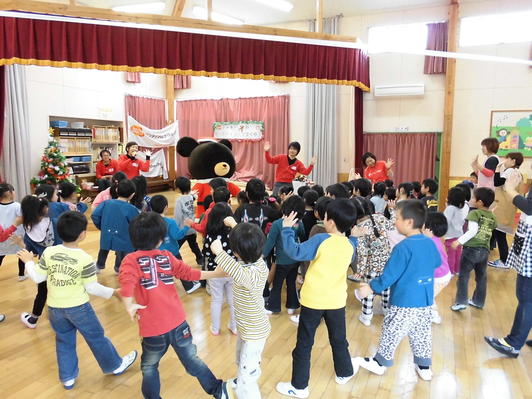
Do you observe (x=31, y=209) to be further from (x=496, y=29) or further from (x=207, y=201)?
(x=496, y=29)

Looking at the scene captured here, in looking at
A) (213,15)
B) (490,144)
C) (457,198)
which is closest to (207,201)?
(457,198)

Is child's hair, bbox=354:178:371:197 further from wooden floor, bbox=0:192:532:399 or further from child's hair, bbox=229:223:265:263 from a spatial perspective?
child's hair, bbox=229:223:265:263

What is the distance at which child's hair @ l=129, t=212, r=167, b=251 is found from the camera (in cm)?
171

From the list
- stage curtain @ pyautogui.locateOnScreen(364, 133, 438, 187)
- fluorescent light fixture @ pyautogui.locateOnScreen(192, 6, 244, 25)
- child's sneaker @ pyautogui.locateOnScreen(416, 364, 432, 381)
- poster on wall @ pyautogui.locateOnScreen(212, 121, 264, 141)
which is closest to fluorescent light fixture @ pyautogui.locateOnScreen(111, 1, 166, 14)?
fluorescent light fixture @ pyautogui.locateOnScreen(192, 6, 244, 25)

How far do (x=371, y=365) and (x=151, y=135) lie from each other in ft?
26.5

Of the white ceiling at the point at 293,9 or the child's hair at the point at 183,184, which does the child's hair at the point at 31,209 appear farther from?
the white ceiling at the point at 293,9

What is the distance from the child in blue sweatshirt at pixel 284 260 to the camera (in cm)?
267

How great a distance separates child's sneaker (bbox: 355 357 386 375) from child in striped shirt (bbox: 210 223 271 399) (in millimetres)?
808

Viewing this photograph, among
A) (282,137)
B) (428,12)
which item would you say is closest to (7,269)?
(282,137)

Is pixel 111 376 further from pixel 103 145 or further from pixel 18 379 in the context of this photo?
pixel 103 145

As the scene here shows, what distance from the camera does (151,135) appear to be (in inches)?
364

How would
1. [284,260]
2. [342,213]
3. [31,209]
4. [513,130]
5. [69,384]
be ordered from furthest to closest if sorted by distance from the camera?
[513,130]
[284,260]
[31,209]
[69,384]
[342,213]

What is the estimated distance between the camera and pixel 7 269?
4.25 meters

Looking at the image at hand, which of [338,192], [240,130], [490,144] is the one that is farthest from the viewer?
[240,130]
